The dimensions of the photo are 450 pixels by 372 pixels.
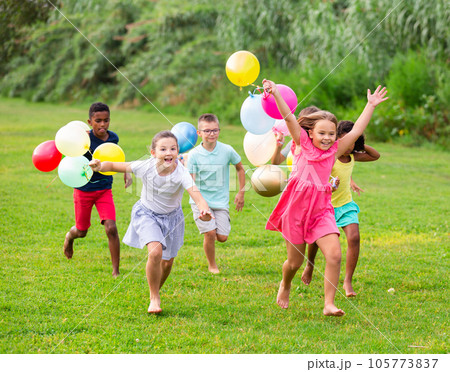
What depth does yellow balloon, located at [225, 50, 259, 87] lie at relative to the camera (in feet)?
16.1

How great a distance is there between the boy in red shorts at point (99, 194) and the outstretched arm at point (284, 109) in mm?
1790

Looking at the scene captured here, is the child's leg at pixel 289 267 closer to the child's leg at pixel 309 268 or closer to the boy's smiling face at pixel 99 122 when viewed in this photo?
the child's leg at pixel 309 268

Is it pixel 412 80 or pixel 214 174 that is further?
pixel 412 80

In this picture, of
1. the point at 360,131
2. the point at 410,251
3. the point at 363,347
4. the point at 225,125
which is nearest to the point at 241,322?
the point at 363,347

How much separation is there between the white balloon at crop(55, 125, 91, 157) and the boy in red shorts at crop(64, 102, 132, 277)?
0.44 meters

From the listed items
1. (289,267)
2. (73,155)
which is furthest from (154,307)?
(73,155)

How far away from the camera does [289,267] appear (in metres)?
4.36

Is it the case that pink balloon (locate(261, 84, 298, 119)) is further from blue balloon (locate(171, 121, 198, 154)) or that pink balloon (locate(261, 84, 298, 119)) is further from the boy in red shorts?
the boy in red shorts

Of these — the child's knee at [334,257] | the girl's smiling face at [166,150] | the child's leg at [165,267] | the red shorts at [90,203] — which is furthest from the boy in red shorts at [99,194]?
the child's knee at [334,257]

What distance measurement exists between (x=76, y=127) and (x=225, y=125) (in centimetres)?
1270

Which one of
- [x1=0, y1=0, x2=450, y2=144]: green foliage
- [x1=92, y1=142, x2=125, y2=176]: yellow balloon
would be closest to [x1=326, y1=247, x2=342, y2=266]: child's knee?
[x1=92, y1=142, x2=125, y2=176]: yellow balloon

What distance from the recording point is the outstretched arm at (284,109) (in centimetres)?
405

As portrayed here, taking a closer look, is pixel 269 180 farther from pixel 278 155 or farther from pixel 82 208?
pixel 82 208

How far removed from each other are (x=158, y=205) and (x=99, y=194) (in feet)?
3.61
